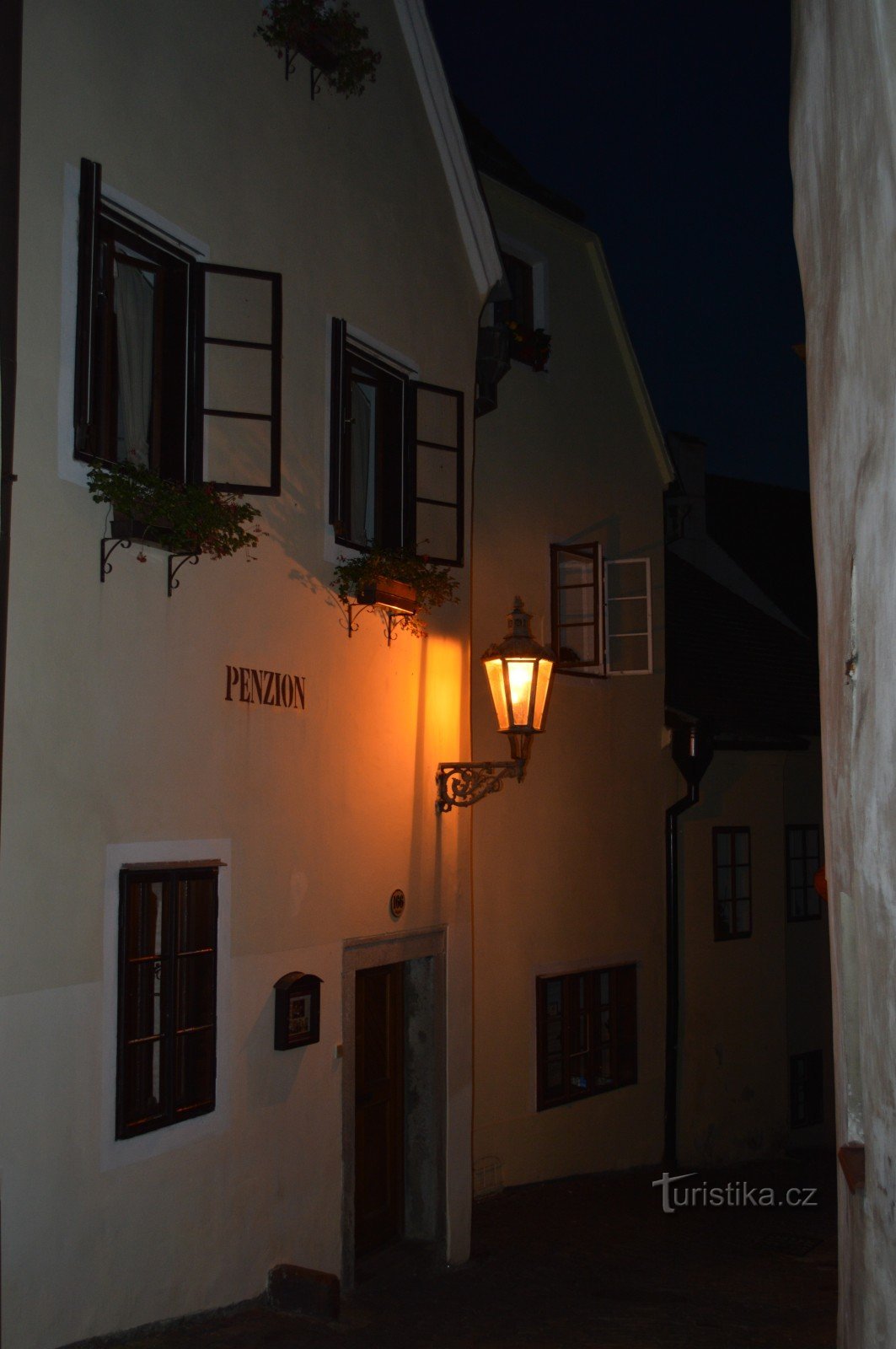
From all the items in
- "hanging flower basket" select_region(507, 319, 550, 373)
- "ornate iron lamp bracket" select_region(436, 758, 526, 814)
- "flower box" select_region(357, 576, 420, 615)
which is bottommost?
"ornate iron lamp bracket" select_region(436, 758, 526, 814)

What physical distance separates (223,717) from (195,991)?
150 cm

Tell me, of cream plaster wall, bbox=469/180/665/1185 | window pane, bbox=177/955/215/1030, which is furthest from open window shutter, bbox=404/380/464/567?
window pane, bbox=177/955/215/1030

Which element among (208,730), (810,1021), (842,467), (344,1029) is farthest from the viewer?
(810,1021)

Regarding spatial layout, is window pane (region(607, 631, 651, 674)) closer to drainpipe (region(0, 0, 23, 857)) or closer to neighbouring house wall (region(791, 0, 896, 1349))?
neighbouring house wall (region(791, 0, 896, 1349))

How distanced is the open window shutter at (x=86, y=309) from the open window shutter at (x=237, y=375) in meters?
0.95

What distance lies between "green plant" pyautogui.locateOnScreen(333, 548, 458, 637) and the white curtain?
185cm

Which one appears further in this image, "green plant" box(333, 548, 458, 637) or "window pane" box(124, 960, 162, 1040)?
"green plant" box(333, 548, 458, 637)

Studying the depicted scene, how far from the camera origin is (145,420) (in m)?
7.23

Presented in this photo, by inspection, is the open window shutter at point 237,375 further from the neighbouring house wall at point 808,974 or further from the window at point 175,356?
the neighbouring house wall at point 808,974

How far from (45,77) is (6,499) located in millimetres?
2079

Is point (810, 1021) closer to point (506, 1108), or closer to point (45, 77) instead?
point (506, 1108)

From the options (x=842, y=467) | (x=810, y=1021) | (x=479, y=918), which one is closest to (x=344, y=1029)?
(x=479, y=918)

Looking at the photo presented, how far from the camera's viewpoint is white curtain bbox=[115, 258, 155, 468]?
23.2 ft

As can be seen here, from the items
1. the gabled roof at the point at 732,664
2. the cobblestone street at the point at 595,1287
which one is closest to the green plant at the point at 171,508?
the cobblestone street at the point at 595,1287
